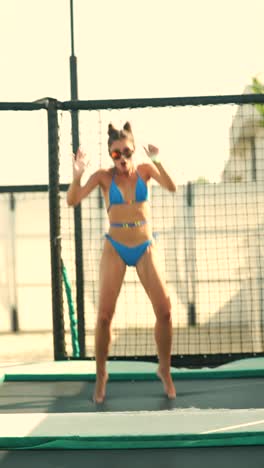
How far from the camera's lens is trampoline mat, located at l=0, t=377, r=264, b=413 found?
3.80 metres

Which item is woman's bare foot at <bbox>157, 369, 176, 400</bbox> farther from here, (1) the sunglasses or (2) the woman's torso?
(1) the sunglasses

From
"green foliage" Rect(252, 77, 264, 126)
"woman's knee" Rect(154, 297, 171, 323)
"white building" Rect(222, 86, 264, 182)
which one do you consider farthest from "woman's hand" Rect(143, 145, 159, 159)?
"green foliage" Rect(252, 77, 264, 126)

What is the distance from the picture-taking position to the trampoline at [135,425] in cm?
281

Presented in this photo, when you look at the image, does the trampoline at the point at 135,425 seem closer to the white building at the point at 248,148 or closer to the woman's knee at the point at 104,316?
the woman's knee at the point at 104,316

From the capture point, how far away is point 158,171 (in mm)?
3984

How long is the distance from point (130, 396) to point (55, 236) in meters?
1.63

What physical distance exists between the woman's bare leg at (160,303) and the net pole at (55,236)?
4.89ft

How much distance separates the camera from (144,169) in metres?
4.04

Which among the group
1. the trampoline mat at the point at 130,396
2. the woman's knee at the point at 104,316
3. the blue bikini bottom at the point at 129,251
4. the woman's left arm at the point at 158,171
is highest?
the woman's left arm at the point at 158,171

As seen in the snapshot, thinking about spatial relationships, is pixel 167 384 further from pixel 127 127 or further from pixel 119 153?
pixel 127 127

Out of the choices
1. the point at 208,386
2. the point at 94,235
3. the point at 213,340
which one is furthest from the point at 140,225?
the point at 213,340

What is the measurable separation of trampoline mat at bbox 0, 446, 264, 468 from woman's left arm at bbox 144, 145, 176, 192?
1.54m

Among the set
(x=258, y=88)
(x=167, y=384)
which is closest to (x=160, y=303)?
(x=167, y=384)

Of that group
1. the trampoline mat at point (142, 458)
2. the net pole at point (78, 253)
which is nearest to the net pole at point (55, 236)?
the net pole at point (78, 253)
